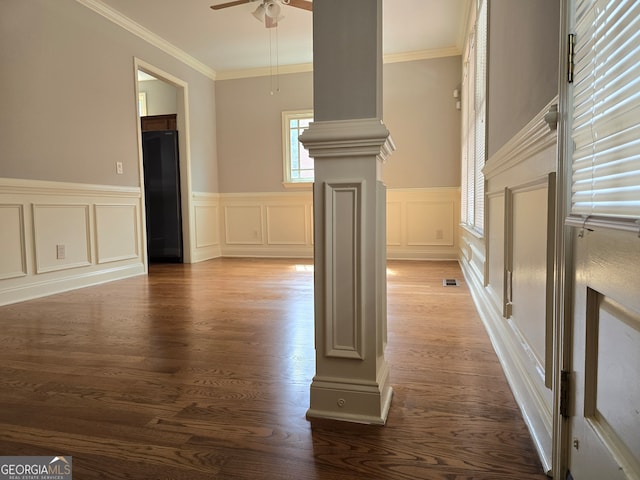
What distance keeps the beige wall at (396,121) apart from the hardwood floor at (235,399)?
2.84 meters

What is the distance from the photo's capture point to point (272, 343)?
1991mm

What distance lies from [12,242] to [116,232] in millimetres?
1054

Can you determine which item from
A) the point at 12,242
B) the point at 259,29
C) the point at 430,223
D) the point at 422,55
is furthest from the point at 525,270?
the point at 422,55

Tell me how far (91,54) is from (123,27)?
581mm

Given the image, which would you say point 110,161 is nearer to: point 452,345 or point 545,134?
point 452,345

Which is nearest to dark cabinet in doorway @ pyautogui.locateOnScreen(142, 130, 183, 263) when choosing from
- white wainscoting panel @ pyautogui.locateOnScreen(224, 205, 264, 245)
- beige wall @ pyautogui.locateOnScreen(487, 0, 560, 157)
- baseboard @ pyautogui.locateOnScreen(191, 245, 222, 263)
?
baseboard @ pyautogui.locateOnScreen(191, 245, 222, 263)

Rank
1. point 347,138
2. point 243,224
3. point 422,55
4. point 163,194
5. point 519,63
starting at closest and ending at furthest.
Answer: point 347,138 → point 519,63 → point 422,55 → point 163,194 → point 243,224

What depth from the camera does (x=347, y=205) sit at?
→ 1245 millimetres

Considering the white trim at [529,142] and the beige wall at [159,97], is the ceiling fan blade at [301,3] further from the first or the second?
the beige wall at [159,97]

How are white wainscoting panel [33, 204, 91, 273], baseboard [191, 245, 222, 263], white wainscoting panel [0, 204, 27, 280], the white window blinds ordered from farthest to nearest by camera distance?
baseboard [191, 245, 222, 263]
white wainscoting panel [33, 204, 91, 273]
white wainscoting panel [0, 204, 27, 280]
the white window blinds

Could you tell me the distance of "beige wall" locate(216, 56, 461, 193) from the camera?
16.5 ft

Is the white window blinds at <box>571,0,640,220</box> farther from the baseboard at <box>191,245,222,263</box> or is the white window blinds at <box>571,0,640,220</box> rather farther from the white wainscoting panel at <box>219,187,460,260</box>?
the baseboard at <box>191,245,222,263</box>

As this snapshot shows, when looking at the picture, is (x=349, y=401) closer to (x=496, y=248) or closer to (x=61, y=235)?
(x=496, y=248)

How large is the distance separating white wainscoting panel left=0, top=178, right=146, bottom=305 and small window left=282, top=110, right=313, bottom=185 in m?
2.02
